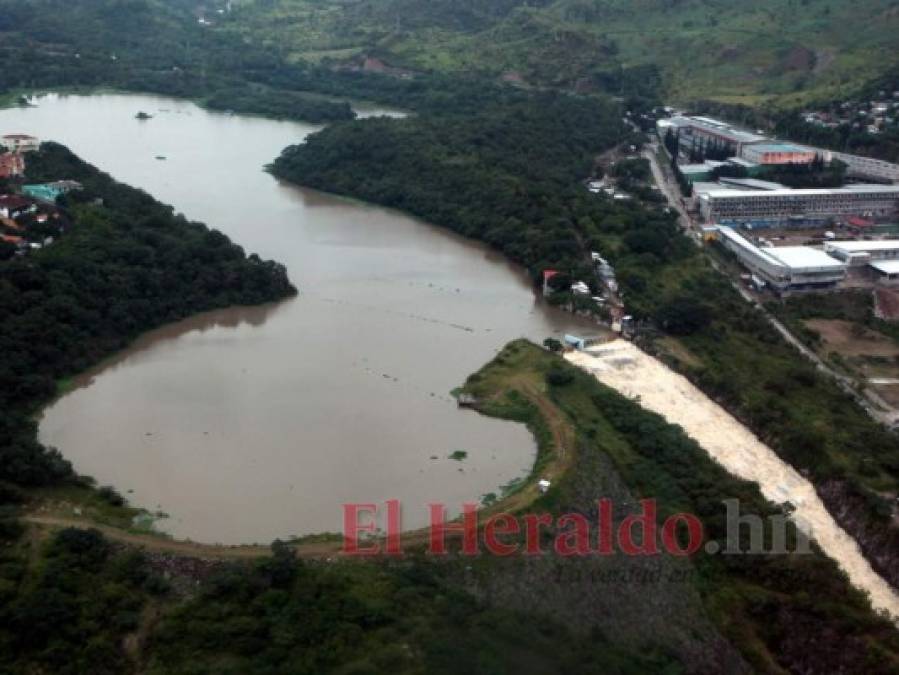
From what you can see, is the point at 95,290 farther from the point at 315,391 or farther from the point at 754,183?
the point at 754,183

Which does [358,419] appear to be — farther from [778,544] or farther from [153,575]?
[778,544]

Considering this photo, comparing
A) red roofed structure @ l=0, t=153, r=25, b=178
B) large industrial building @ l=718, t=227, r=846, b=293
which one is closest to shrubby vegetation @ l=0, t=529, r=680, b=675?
large industrial building @ l=718, t=227, r=846, b=293

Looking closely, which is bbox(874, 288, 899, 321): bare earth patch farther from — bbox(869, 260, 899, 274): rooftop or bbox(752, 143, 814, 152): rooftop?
bbox(752, 143, 814, 152): rooftop

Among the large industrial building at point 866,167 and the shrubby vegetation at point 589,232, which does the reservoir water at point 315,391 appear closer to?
the shrubby vegetation at point 589,232

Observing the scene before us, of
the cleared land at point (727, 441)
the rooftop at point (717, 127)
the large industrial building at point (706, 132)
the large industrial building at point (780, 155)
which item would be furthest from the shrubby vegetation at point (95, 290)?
the rooftop at point (717, 127)

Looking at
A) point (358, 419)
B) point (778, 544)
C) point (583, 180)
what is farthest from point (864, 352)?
point (583, 180)

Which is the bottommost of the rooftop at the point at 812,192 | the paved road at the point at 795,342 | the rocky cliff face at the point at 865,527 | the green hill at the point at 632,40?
the rocky cliff face at the point at 865,527
